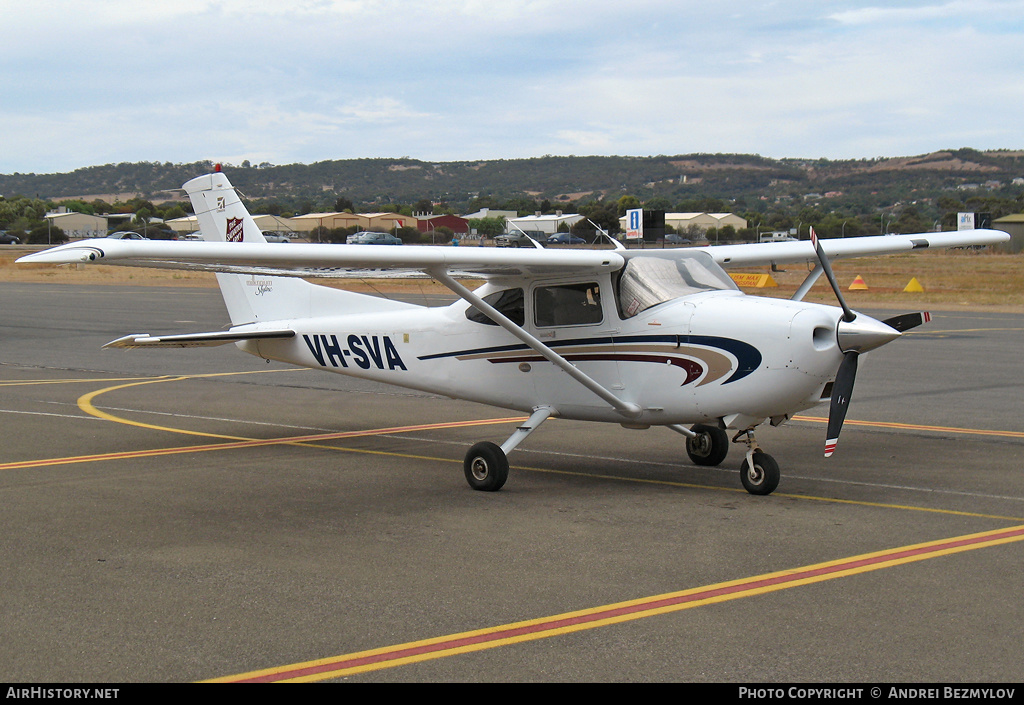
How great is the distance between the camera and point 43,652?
528 cm

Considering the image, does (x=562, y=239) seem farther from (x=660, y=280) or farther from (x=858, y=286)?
(x=660, y=280)

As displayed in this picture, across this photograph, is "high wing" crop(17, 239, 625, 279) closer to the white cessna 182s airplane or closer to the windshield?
the white cessna 182s airplane

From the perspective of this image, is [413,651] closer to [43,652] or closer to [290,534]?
[43,652]

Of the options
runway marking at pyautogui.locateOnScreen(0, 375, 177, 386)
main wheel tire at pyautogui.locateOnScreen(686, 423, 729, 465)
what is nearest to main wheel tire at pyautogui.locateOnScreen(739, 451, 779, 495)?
main wheel tire at pyautogui.locateOnScreen(686, 423, 729, 465)

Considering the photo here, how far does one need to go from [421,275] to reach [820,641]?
6.12 m

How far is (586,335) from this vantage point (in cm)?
969

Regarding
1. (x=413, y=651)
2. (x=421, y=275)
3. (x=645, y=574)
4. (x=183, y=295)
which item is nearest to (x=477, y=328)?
(x=421, y=275)

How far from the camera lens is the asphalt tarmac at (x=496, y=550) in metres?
5.23

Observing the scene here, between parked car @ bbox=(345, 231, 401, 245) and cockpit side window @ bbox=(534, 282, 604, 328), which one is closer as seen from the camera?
cockpit side window @ bbox=(534, 282, 604, 328)

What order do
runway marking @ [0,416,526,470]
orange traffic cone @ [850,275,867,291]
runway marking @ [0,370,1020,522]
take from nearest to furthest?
runway marking @ [0,370,1020,522], runway marking @ [0,416,526,470], orange traffic cone @ [850,275,867,291]

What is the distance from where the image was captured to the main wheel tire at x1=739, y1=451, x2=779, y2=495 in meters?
8.89

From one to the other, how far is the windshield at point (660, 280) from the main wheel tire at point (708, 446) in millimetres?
1619

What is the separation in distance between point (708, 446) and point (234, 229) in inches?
248

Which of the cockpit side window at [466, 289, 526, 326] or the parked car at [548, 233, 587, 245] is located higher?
the parked car at [548, 233, 587, 245]
